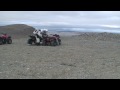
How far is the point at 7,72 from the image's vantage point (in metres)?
8.33
